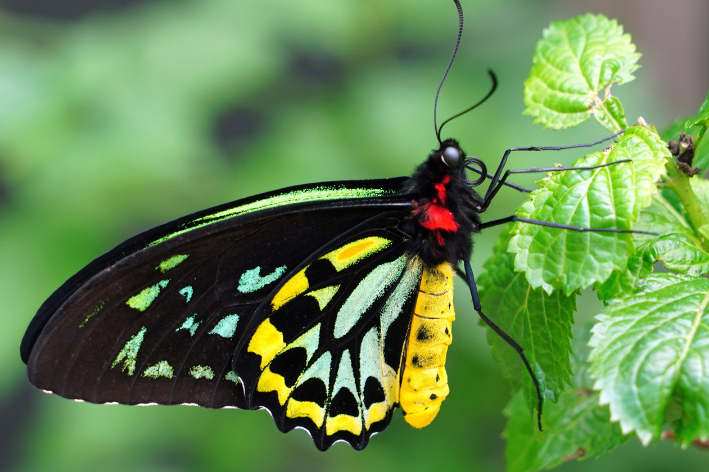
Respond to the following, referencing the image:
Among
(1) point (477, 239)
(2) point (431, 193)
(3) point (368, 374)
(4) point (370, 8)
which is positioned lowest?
(3) point (368, 374)

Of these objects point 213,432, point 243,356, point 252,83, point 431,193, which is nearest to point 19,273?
→ point 213,432

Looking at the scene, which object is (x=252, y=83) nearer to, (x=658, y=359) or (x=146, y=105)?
(x=146, y=105)

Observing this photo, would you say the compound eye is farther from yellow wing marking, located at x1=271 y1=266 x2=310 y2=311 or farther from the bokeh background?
the bokeh background

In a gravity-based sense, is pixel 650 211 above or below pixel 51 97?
below

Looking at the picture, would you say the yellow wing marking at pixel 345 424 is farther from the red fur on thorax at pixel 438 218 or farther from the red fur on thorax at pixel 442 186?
the red fur on thorax at pixel 442 186

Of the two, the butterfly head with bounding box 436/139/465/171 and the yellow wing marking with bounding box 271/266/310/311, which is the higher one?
the butterfly head with bounding box 436/139/465/171

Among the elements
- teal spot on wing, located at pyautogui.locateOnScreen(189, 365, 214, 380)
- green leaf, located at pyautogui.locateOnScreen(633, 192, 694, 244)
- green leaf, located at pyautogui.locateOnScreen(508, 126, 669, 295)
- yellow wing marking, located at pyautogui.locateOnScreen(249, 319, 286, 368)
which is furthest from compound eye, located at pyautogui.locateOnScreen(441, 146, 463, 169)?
teal spot on wing, located at pyautogui.locateOnScreen(189, 365, 214, 380)
